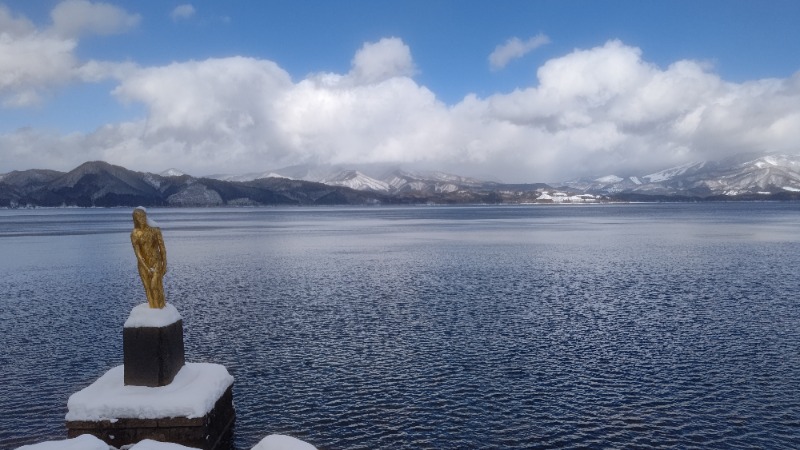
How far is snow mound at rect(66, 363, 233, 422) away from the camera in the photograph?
18.3 metres

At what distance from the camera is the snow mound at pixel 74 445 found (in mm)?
15734

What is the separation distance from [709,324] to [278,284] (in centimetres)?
3531

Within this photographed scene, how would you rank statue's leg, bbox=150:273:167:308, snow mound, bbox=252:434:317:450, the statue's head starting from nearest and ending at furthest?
snow mound, bbox=252:434:317:450
statue's leg, bbox=150:273:167:308
the statue's head

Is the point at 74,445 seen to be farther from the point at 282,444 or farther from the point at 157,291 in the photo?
the point at 282,444

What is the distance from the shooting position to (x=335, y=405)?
23953 millimetres

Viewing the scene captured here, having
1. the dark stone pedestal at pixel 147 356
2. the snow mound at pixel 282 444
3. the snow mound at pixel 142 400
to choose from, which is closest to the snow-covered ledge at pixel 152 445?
the snow mound at pixel 282 444

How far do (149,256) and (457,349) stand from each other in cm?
1691

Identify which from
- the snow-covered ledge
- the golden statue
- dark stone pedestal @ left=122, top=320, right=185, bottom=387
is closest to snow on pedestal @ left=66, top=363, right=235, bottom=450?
dark stone pedestal @ left=122, top=320, right=185, bottom=387

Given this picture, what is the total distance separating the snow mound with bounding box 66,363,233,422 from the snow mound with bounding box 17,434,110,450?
174 cm

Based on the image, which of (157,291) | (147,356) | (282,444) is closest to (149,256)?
(157,291)

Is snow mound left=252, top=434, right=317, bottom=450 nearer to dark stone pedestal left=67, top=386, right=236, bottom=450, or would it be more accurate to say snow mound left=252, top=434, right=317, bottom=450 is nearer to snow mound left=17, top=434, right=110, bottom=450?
dark stone pedestal left=67, top=386, right=236, bottom=450

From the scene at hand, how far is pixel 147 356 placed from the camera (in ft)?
64.5

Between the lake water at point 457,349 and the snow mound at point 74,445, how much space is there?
18.2ft

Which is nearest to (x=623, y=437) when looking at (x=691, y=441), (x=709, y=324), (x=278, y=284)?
(x=691, y=441)
